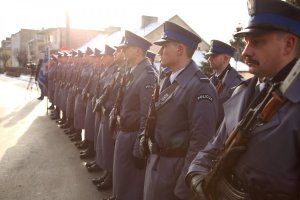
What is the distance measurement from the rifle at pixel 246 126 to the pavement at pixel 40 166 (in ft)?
12.3

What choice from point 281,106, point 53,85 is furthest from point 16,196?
point 53,85

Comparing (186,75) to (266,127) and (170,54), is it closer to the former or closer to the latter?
(170,54)

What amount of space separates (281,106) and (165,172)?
1.68 meters

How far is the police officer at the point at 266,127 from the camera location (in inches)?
63.4

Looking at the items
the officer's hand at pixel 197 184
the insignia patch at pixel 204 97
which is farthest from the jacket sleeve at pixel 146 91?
the officer's hand at pixel 197 184

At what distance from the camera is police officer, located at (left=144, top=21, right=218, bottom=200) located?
9.57ft

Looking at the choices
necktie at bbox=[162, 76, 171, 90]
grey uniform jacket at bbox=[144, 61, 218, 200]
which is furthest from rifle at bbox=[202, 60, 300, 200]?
necktie at bbox=[162, 76, 171, 90]

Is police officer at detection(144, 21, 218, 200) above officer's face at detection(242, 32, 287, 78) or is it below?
below

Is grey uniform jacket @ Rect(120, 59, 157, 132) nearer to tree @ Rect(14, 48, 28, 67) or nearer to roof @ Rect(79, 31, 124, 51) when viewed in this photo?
roof @ Rect(79, 31, 124, 51)

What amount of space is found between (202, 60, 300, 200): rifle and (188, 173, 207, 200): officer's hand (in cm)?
3

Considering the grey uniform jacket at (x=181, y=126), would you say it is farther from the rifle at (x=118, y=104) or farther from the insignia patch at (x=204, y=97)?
the rifle at (x=118, y=104)

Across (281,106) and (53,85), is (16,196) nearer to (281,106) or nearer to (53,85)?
(281,106)

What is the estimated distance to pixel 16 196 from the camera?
541cm

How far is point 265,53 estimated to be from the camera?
1888 mm
